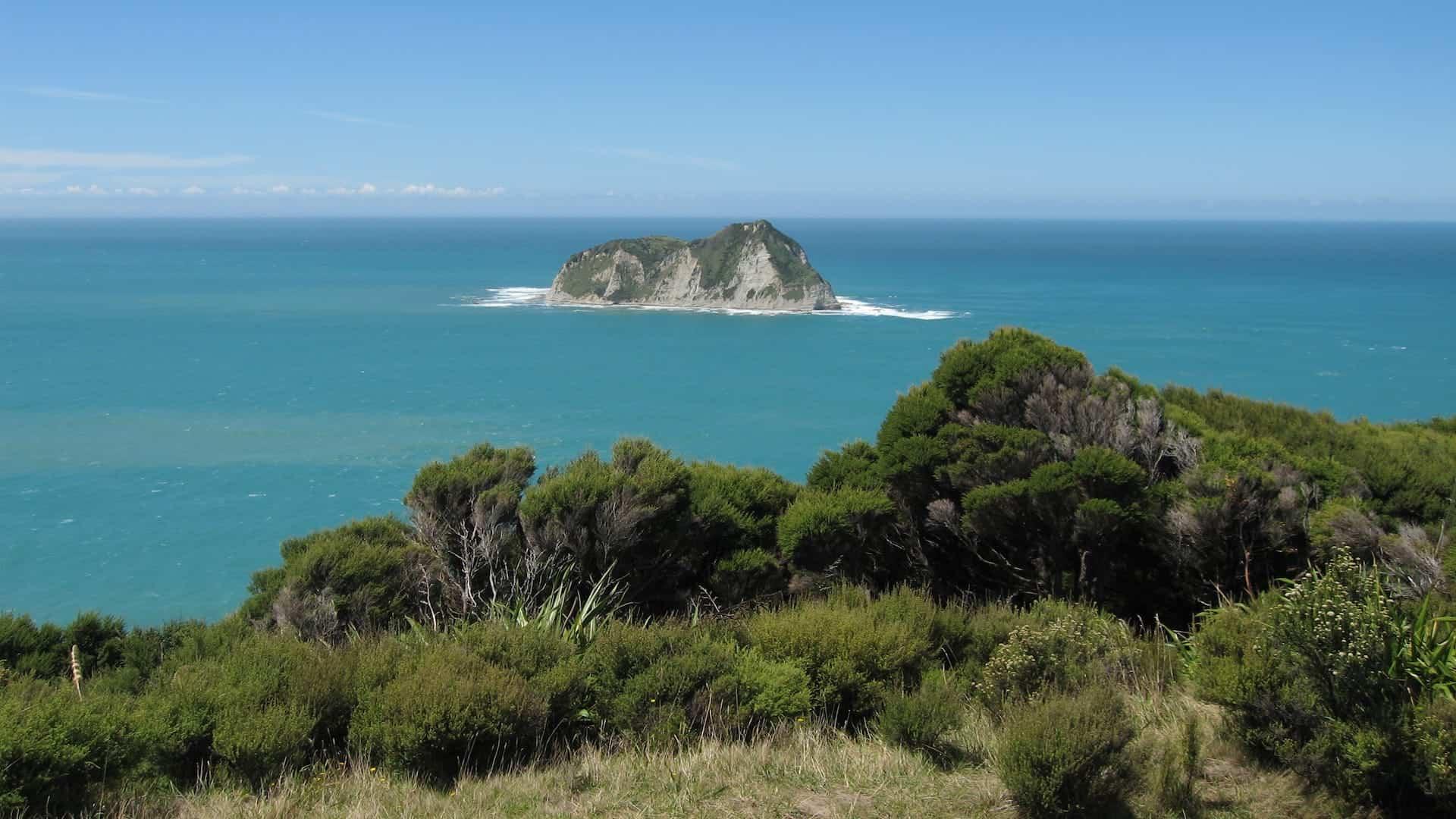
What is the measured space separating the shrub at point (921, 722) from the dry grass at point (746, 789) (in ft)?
0.28

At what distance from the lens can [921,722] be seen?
5.25m

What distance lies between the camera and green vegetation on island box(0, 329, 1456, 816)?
4559 millimetres

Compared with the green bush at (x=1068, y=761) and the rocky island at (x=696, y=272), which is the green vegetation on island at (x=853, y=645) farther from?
the rocky island at (x=696, y=272)

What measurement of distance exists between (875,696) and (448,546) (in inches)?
190

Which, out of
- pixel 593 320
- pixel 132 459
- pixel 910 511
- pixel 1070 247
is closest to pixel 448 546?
pixel 910 511

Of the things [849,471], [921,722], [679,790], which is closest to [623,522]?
[849,471]

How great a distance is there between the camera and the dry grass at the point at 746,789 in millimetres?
4566

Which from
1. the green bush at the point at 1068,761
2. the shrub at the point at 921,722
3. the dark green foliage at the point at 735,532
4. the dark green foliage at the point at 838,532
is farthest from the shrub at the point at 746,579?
the green bush at the point at 1068,761

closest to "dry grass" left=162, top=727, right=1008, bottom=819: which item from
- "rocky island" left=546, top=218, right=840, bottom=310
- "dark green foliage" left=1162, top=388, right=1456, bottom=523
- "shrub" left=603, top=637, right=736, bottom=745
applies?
"shrub" left=603, top=637, right=736, bottom=745

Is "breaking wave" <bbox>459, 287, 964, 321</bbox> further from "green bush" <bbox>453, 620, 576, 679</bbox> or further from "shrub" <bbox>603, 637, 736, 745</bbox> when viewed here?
"shrub" <bbox>603, 637, 736, 745</bbox>

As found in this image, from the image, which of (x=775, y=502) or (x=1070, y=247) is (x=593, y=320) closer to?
(x=775, y=502)

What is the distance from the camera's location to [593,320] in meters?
82.2

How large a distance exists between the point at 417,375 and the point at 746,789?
2029 inches

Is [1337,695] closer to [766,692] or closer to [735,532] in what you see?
[766,692]
